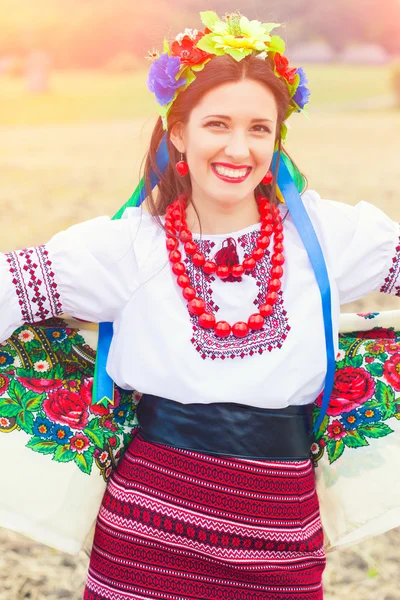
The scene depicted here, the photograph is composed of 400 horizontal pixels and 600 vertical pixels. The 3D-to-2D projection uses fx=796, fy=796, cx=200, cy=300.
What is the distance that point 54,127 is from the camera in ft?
29.1

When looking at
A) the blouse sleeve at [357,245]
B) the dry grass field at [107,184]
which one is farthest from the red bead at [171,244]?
the dry grass field at [107,184]

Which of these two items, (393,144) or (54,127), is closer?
(393,144)

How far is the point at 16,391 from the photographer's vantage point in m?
1.73

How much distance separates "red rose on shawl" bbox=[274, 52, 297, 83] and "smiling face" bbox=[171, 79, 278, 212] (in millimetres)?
57

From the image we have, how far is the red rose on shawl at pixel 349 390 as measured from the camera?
1806 millimetres

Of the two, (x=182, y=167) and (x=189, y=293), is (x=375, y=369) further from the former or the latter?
(x=182, y=167)

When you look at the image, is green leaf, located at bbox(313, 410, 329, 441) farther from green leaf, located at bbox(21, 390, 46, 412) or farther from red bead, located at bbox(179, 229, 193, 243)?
green leaf, located at bbox(21, 390, 46, 412)

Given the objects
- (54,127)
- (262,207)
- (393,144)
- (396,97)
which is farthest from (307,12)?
(262,207)

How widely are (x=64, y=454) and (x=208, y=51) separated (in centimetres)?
89

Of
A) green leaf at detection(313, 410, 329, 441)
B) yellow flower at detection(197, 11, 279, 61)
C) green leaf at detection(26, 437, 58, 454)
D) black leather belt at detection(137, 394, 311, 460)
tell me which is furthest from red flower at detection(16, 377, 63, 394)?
yellow flower at detection(197, 11, 279, 61)

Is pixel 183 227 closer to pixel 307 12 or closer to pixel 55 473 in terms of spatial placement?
pixel 55 473

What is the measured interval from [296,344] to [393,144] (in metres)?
7.11

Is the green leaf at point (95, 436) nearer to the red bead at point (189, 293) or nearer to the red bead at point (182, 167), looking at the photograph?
the red bead at point (189, 293)

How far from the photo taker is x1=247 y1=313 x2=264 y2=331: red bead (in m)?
1.60
